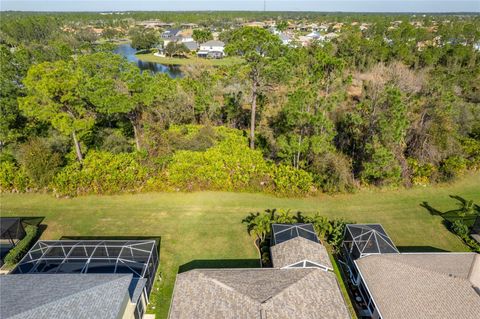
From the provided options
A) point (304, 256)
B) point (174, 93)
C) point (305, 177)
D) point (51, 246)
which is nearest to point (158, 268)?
point (51, 246)

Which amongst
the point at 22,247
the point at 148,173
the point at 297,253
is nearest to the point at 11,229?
the point at 22,247

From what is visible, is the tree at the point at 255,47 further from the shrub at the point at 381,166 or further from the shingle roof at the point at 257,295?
the shingle roof at the point at 257,295

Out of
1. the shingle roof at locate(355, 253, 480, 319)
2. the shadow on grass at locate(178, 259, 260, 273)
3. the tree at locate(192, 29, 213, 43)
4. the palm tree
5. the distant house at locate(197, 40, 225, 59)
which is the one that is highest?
the tree at locate(192, 29, 213, 43)

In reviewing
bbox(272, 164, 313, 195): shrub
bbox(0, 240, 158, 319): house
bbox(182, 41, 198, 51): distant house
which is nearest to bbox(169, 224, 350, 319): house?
bbox(0, 240, 158, 319): house

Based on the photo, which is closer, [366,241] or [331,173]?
[366,241]

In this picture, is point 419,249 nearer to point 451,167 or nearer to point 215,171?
point 451,167

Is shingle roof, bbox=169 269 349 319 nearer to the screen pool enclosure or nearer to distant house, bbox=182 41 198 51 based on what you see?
the screen pool enclosure

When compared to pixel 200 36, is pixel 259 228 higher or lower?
lower

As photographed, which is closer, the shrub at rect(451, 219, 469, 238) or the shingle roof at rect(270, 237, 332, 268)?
the shingle roof at rect(270, 237, 332, 268)
